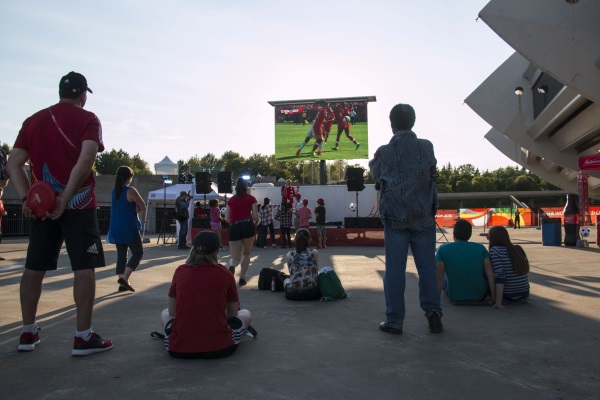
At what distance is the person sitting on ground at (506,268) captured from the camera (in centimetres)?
527

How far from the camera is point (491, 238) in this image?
5547mm

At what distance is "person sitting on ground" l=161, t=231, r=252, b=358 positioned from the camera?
3.27 metres

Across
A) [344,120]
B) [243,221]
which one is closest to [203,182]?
[243,221]

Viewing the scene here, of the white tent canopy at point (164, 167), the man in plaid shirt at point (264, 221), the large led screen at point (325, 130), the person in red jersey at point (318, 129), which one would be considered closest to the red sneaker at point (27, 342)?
the man in plaid shirt at point (264, 221)

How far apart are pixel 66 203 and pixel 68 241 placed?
0.95ft

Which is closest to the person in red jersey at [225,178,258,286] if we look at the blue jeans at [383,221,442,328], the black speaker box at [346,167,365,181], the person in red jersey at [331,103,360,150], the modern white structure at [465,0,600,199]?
the blue jeans at [383,221,442,328]

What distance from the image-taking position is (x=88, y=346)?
346 cm

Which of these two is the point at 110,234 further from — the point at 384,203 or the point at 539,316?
the point at 539,316

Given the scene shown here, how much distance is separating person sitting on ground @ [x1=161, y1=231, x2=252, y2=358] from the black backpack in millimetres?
3099

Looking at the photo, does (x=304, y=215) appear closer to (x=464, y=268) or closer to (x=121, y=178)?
(x=121, y=178)

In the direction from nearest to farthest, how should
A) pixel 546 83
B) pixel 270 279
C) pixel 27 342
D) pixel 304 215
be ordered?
pixel 27 342
pixel 270 279
pixel 304 215
pixel 546 83

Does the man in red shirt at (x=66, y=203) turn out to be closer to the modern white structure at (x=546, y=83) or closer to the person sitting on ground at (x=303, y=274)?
the person sitting on ground at (x=303, y=274)

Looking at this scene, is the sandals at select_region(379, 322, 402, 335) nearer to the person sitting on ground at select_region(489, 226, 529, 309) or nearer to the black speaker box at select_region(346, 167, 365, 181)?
the person sitting on ground at select_region(489, 226, 529, 309)

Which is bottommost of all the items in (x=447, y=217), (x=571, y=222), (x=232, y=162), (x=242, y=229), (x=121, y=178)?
(x=447, y=217)
